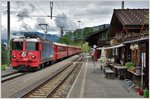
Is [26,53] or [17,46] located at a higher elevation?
[17,46]

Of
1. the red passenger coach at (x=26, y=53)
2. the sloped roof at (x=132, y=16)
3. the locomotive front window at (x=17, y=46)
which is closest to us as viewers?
the sloped roof at (x=132, y=16)

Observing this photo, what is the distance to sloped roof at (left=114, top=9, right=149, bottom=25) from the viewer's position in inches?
873

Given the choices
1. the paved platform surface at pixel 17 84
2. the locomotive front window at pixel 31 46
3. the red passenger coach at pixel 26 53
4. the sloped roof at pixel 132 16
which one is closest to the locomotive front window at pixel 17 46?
the red passenger coach at pixel 26 53

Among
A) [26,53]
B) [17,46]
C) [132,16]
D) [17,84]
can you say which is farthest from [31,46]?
[17,84]

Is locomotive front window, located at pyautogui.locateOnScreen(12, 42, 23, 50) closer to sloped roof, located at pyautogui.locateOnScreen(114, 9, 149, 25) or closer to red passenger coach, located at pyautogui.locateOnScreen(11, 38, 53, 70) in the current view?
red passenger coach, located at pyautogui.locateOnScreen(11, 38, 53, 70)

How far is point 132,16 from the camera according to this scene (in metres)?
23.7

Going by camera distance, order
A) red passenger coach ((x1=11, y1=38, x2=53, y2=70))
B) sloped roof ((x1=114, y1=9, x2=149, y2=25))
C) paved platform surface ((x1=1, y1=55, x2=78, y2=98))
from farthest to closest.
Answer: red passenger coach ((x1=11, y1=38, x2=53, y2=70)), sloped roof ((x1=114, y1=9, x2=149, y2=25)), paved platform surface ((x1=1, y1=55, x2=78, y2=98))

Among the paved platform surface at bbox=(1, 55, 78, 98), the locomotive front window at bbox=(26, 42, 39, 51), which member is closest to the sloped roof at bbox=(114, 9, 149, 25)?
the paved platform surface at bbox=(1, 55, 78, 98)

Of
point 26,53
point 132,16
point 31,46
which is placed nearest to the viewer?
point 132,16

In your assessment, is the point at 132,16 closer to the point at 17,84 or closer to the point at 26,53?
the point at 26,53

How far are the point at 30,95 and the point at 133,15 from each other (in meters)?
11.6

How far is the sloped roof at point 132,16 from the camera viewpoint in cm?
2218

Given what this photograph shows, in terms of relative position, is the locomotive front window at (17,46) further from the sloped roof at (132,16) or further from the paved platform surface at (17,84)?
the sloped roof at (132,16)

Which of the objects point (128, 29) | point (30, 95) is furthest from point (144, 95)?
point (128, 29)
